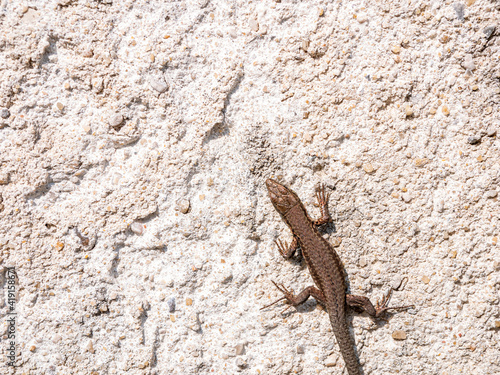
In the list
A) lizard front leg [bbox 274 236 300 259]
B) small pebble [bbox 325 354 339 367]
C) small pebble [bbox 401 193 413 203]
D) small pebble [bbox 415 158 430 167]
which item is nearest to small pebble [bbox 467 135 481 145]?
small pebble [bbox 415 158 430 167]

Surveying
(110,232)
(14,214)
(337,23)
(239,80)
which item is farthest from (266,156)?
(14,214)

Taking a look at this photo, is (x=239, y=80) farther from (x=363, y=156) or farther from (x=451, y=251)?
(x=451, y=251)

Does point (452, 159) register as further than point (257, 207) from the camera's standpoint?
No

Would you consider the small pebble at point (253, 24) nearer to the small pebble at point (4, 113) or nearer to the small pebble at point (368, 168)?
the small pebble at point (368, 168)

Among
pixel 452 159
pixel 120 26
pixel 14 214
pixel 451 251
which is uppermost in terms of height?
pixel 120 26

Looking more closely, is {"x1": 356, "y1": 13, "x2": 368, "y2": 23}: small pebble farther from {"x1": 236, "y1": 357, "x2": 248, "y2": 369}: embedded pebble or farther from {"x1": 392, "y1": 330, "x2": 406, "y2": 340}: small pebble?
{"x1": 236, "y1": 357, "x2": 248, "y2": 369}: embedded pebble

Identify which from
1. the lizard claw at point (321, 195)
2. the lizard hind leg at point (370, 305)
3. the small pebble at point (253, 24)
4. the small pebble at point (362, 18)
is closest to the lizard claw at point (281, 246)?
the lizard claw at point (321, 195)
